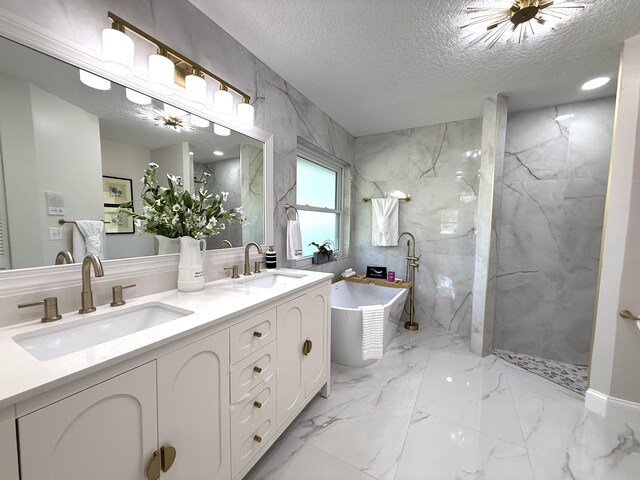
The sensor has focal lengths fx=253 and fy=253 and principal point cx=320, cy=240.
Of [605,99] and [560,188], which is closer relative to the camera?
[605,99]

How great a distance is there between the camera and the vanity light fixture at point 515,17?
1.36 metres

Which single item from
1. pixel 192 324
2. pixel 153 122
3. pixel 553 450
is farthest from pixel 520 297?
pixel 153 122

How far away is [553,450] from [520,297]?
4.99ft

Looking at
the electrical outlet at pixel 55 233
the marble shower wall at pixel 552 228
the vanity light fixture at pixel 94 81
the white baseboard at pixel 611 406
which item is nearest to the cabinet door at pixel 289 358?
the electrical outlet at pixel 55 233

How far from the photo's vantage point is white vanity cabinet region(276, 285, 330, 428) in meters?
1.38

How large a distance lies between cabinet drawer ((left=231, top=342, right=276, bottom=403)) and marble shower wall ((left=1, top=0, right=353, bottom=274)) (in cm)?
99

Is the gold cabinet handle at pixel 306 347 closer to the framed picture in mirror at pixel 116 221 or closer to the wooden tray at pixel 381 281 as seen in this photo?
the framed picture in mirror at pixel 116 221

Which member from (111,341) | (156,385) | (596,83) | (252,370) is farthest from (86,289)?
(596,83)

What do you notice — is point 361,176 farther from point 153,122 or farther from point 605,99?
point 153,122

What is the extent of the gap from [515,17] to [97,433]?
253 cm

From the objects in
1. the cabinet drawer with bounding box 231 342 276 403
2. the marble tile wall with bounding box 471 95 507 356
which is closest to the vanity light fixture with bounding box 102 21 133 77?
the cabinet drawer with bounding box 231 342 276 403

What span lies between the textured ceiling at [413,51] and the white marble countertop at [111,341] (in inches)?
62.5

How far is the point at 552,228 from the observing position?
2.51 m

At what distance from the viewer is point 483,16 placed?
1442 mm
